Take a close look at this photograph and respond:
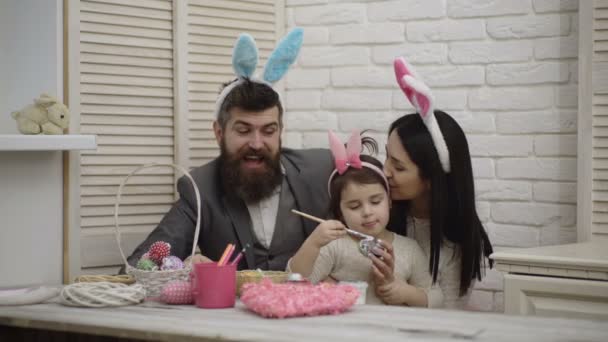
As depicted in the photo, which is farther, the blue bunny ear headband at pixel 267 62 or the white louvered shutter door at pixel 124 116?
the white louvered shutter door at pixel 124 116

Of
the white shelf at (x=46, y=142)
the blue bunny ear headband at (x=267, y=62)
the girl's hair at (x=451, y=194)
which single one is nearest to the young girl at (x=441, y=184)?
the girl's hair at (x=451, y=194)

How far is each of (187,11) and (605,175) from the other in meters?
1.55

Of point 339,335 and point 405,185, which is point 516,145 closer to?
point 405,185

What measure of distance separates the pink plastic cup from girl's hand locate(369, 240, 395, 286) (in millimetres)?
515

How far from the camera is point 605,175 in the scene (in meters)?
2.76

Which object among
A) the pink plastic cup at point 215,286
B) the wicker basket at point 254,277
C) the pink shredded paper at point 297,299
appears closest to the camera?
the pink shredded paper at point 297,299

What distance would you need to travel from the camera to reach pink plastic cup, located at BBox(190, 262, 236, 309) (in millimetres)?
2012

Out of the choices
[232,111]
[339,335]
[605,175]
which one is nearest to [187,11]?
[232,111]

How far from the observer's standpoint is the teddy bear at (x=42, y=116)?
2.60m

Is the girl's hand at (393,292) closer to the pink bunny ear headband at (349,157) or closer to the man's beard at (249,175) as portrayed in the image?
the pink bunny ear headband at (349,157)

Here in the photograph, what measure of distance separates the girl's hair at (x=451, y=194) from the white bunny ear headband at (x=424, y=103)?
0.07 feet

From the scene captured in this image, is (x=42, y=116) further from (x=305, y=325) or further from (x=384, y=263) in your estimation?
(x=305, y=325)

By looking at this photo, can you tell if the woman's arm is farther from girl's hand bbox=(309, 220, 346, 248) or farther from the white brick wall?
the white brick wall

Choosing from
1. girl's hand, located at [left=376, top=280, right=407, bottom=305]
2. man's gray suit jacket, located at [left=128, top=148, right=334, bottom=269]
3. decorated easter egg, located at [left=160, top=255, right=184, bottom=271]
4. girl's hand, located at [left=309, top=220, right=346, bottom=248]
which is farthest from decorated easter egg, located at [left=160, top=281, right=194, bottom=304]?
man's gray suit jacket, located at [left=128, top=148, right=334, bottom=269]
